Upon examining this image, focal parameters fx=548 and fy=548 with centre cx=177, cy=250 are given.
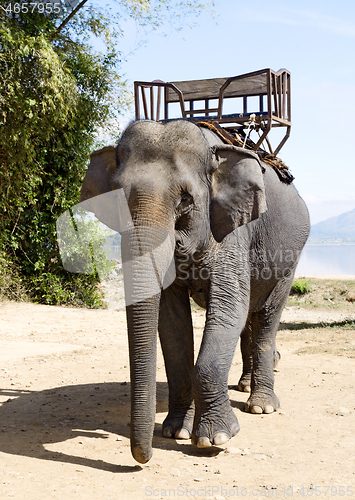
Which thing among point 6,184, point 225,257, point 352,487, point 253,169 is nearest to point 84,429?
point 225,257

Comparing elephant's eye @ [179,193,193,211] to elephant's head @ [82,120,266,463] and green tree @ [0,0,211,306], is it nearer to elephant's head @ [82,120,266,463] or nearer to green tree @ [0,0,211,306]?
elephant's head @ [82,120,266,463]

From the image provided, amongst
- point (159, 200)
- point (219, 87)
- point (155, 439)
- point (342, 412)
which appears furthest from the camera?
point (219, 87)

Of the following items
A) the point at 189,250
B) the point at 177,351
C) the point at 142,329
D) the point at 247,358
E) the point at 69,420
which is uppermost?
the point at 189,250

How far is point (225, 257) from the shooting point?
4410 millimetres

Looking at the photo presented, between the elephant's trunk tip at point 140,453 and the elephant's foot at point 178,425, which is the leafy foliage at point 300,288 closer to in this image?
the elephant's foot at point 178,425

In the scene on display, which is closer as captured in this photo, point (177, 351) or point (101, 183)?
point (101, 183)

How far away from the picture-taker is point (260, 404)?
5.55 metres

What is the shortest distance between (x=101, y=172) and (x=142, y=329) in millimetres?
1514

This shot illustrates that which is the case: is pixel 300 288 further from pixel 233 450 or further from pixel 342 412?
pixel 233 450

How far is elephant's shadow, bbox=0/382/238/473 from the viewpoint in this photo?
426cm

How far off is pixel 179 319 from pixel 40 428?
1.60m

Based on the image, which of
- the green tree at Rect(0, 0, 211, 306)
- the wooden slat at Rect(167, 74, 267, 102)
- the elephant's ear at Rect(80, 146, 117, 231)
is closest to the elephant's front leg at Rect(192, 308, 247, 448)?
the elephant's ear at Rect(80, 146, 117, 231)

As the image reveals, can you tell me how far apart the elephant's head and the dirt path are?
1.48 ft

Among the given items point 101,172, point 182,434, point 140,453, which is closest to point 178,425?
point 182,434
